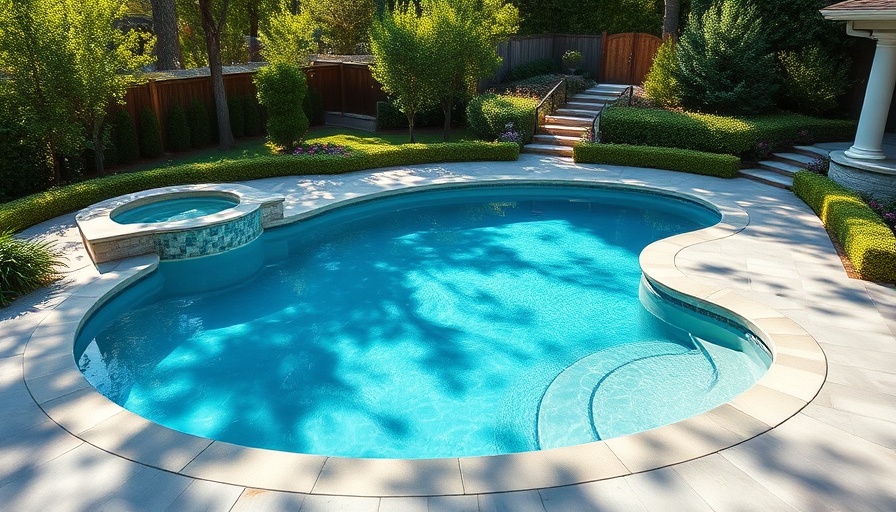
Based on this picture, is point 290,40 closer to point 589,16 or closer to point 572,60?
point 572,60

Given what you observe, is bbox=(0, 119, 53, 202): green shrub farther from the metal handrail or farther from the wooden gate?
the wooden gate

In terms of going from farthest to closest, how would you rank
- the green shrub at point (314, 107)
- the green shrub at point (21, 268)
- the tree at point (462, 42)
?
the green shrub at point (314, 107) < the tree at point (462, 42) < the green shrub at point (21, 268)

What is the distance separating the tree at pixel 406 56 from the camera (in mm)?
16094

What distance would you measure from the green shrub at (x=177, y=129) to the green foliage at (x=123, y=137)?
1.15 meters

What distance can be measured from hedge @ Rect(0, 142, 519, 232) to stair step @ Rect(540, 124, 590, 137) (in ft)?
8.40

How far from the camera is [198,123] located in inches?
665

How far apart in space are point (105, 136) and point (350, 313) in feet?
27.7

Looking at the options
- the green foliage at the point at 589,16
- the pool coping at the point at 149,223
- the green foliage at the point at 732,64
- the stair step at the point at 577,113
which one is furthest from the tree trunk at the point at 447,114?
the green foliage at the point at 589,16

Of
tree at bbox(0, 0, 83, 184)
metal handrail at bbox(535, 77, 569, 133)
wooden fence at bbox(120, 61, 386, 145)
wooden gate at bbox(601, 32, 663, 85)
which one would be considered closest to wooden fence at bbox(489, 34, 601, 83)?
wooden gate at bbox(601, 32, 663, 85)

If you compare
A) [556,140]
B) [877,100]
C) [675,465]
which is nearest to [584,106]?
[556,140]

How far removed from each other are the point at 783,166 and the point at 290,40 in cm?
1412

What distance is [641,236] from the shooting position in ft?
39.1

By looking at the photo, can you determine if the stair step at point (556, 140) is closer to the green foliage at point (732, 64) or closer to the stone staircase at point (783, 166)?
the green foliage at point (732, 64)

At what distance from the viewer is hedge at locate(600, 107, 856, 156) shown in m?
15.0
